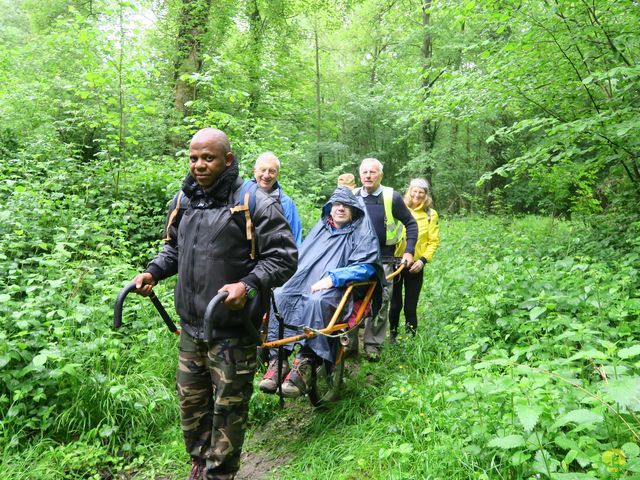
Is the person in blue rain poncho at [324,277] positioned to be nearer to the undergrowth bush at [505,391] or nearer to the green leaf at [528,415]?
the undergrowth bush at [505,391]

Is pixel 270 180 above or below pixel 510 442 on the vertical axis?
above

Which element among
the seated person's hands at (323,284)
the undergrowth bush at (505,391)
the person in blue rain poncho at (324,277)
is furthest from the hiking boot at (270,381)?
the seated person's hands at (323,284)

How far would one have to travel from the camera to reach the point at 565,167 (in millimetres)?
6641

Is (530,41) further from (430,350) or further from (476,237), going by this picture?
(476,237)

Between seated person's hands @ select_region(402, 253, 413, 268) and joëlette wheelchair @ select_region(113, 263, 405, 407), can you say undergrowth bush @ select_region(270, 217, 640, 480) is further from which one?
seated person's hands @ select_region(402, 253, 413, 268)

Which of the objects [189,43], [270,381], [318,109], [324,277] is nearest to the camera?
[270,381]

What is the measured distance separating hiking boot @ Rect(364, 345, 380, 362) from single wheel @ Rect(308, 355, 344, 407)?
966 mm

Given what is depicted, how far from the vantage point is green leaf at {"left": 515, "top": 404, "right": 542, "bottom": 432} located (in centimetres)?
167

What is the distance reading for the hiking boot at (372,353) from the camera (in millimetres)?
4488

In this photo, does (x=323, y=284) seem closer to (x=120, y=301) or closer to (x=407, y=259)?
(x=407, y=259)

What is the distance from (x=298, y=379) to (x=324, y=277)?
0.94 meters

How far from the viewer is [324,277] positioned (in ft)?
11.9

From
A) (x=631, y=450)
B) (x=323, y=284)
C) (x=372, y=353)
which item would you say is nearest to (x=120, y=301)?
(x=323, y=284)

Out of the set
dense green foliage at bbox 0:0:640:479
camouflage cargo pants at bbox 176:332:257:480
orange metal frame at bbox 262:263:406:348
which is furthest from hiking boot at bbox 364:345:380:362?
camouflage cargo pants at bbox 176:332:257:480
